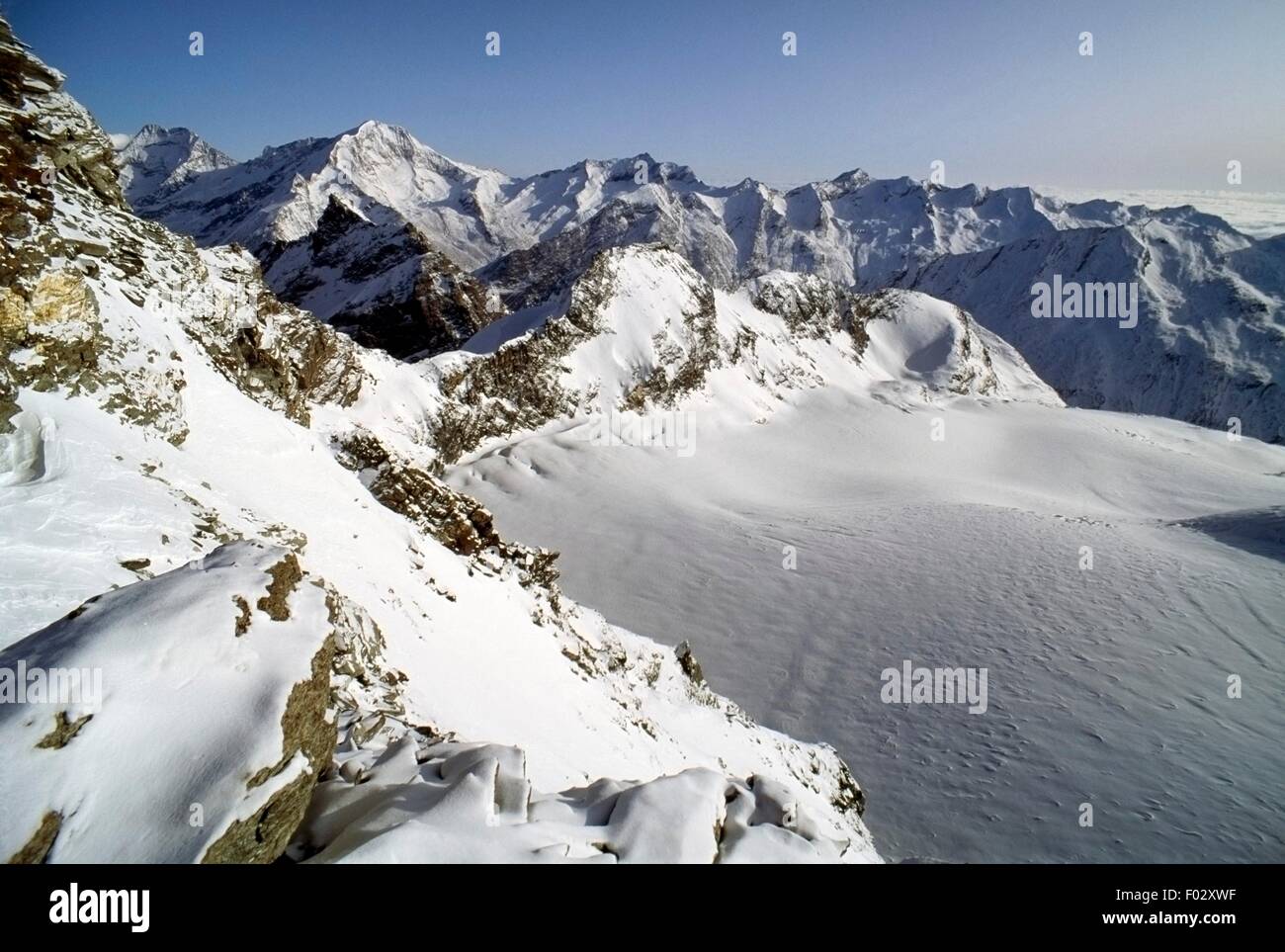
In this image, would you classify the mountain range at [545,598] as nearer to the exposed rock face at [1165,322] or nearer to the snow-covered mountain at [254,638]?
the snow-covered mountain at [254,638]

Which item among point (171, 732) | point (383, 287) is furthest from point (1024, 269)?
point (171, 732)

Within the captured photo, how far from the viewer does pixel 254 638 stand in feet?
13.2

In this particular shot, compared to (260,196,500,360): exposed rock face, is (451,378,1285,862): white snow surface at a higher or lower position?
lower

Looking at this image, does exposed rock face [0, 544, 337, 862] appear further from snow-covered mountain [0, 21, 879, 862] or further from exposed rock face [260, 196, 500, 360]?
exposed rock face [260, 196, 500, 360]

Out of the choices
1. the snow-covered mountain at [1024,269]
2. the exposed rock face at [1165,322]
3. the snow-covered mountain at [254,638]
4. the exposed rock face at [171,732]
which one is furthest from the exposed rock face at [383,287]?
the exposed rock face at [1165,322]

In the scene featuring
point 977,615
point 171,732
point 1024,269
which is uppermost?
point 1024,269

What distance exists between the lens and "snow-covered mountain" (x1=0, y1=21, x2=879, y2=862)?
3.27m

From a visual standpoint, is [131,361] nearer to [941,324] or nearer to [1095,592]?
[1095,592]

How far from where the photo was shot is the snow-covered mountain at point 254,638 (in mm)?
3271

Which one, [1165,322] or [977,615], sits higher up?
[1165,322]

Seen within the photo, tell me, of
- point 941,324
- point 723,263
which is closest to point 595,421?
point 941,324
